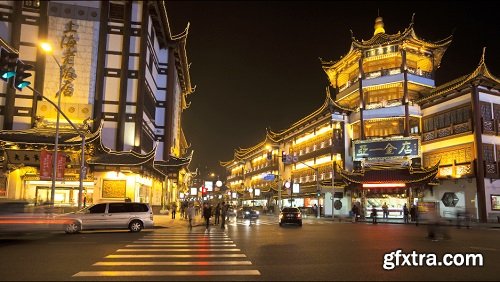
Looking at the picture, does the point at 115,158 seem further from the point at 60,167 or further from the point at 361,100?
the point at 361,100

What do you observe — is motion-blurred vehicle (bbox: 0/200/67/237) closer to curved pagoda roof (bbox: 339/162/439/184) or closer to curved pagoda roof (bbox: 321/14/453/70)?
curved pagoda roof (bbox: 339/162/439/184)

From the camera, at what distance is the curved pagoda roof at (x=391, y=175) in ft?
132

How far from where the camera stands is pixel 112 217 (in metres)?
22.6

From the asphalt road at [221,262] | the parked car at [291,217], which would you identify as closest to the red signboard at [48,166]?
the asphalt road at [221,262]

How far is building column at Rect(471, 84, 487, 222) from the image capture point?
36.1m

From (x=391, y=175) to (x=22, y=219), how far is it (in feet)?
118

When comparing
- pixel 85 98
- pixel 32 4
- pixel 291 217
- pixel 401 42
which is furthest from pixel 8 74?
pixel 401 42

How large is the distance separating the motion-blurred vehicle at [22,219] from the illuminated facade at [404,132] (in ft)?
103

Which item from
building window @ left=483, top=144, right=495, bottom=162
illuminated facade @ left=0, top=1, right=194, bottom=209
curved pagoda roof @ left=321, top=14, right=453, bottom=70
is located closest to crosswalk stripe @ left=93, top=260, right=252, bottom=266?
illuminated facade @ left=0, top=1, right=194, bottom=209

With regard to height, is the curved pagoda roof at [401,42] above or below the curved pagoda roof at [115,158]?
above

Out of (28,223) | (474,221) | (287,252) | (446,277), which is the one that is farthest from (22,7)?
(474,221)

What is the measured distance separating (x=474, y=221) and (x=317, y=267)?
3117 centimetres

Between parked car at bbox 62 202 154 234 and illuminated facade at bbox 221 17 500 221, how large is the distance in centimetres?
2528

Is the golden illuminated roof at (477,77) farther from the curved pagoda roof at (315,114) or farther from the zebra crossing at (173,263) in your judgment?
the zebra crossing at (173,263)
